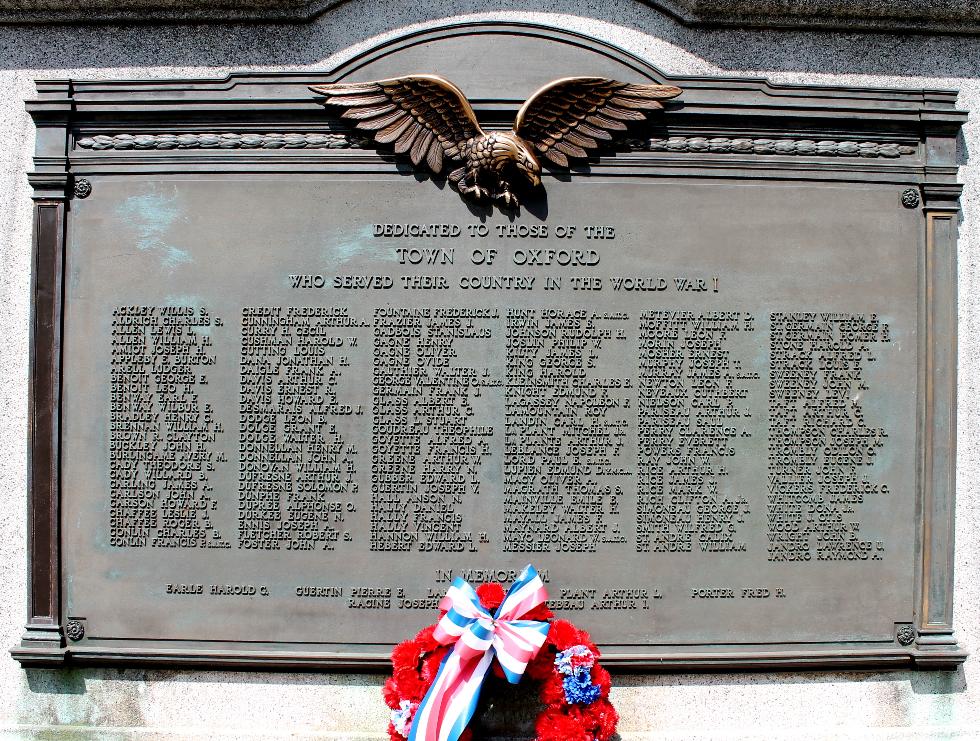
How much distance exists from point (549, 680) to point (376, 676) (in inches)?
41.8

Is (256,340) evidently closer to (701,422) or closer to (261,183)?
(261,183)

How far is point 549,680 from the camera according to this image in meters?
3.76

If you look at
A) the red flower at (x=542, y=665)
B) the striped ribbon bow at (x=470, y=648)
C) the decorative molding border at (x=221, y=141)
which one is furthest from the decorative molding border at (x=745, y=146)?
the red flower at (x=542, y=665)

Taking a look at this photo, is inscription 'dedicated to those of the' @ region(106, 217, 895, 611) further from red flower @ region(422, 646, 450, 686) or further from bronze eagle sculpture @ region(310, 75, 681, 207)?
bronze eagle sculpture @ region(310, 75, 681, 207)

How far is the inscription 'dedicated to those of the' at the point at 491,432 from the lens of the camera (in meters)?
4.05

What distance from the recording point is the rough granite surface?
4.12m

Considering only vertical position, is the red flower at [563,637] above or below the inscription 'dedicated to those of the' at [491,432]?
below

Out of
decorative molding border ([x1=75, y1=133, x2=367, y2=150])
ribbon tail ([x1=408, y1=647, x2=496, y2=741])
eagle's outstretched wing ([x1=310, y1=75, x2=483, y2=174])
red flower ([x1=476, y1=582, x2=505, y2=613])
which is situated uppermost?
eagle's outstretched wing ([x1=310, y1=75, x2=483, y2=174])

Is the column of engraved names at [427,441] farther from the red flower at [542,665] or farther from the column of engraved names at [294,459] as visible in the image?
the red flower at [542,665]

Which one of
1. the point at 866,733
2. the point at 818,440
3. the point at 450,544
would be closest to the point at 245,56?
the point at 450,544

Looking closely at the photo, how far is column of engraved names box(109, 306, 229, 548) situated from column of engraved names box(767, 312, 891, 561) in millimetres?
3279

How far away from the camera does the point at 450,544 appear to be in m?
4.06

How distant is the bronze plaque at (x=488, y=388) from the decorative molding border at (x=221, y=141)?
1 centimetres

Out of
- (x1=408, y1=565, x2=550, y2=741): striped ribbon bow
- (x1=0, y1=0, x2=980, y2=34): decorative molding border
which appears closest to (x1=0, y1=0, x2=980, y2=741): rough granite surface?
(x1=0, y1=0, x2=980, y2=34): decorative molding border
